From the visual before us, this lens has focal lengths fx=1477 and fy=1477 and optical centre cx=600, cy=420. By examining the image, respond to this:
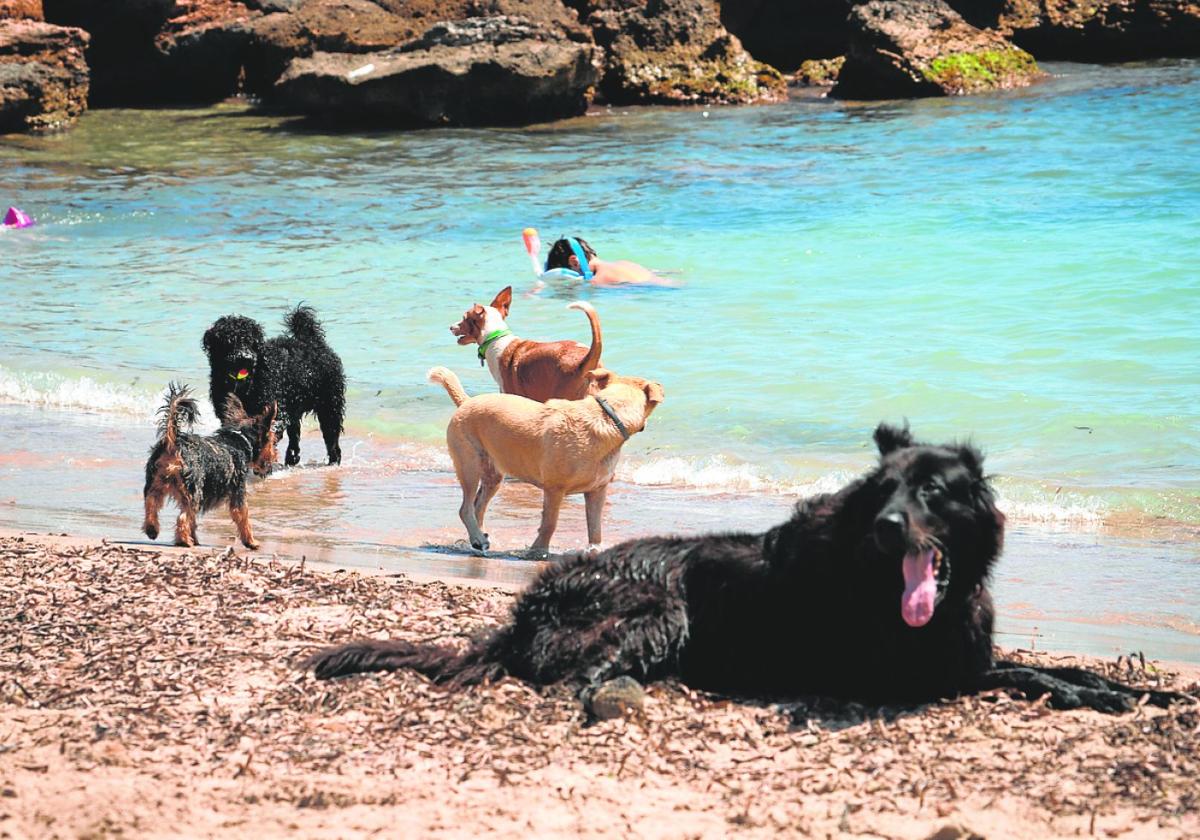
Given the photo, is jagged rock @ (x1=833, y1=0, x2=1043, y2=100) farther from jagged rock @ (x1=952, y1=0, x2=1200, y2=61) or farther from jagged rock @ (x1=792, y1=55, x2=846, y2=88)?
jagged rock @ (x1=952, y1=0, x2=1200, y2=61)

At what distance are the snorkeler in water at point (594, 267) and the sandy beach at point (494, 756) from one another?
30.5 feet

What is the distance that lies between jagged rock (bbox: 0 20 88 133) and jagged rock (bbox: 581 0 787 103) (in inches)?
A: 397

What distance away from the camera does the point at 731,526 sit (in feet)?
27.5

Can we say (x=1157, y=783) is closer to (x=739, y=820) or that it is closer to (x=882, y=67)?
(x=739, y=820)

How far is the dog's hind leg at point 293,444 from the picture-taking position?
10.5 meters

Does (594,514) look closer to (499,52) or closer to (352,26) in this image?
(499,52)

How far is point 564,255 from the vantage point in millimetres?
14625

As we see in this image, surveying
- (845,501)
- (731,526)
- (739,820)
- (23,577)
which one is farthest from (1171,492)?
(23,577)

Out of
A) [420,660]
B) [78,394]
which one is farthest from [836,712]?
[78,394]

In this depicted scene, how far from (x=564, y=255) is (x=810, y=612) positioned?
997cm

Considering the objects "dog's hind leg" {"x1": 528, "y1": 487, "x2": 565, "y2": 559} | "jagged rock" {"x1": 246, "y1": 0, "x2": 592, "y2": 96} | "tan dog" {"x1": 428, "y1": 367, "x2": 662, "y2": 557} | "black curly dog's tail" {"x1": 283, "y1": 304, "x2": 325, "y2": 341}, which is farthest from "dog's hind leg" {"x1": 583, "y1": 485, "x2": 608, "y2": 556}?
"jagged rock" {"x1": 246, "y1": 0, "x2": 592, "y2": 96}

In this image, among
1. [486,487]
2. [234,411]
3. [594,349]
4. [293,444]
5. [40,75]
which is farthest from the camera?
[40,75]

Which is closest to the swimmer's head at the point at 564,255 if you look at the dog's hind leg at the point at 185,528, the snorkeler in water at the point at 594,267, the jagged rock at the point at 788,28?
the snorkeler in water at the point at 594,267

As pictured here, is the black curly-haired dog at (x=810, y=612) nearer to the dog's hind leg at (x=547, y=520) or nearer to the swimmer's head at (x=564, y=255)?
the dog's hind leg at (x=547, y=520)
